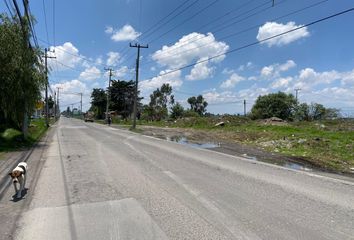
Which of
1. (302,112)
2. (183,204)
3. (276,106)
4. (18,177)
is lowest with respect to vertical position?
(183,204)

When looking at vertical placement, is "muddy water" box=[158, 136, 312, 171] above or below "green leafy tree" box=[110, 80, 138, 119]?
below

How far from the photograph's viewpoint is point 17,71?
2173 centimetres

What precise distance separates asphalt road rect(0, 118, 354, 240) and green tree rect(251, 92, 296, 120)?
75260 mm

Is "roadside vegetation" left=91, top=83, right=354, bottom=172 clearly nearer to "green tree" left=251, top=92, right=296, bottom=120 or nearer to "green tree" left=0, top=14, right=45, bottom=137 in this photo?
"green tree" left=251, top=92, right=296, bottom=120

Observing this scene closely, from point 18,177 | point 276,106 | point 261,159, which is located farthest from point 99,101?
point 18,177

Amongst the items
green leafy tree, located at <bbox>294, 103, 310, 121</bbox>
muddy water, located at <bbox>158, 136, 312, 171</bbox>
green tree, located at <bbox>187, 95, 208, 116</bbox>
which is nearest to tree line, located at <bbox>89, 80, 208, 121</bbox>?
green tree, located at <bbox>187, 95, 208, 116</bbox>

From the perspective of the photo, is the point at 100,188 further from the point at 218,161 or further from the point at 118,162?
the point at 218,161

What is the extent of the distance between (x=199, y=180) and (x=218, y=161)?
15.5 feet

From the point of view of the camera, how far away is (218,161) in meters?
15.0

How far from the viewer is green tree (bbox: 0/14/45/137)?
2141 cm

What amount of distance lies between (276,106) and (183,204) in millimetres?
83051

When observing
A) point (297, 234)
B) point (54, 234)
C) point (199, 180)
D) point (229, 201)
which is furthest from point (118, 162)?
point (297, 234)

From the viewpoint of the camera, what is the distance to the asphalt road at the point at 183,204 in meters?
5.88

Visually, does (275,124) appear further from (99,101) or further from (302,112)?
(99,101)
